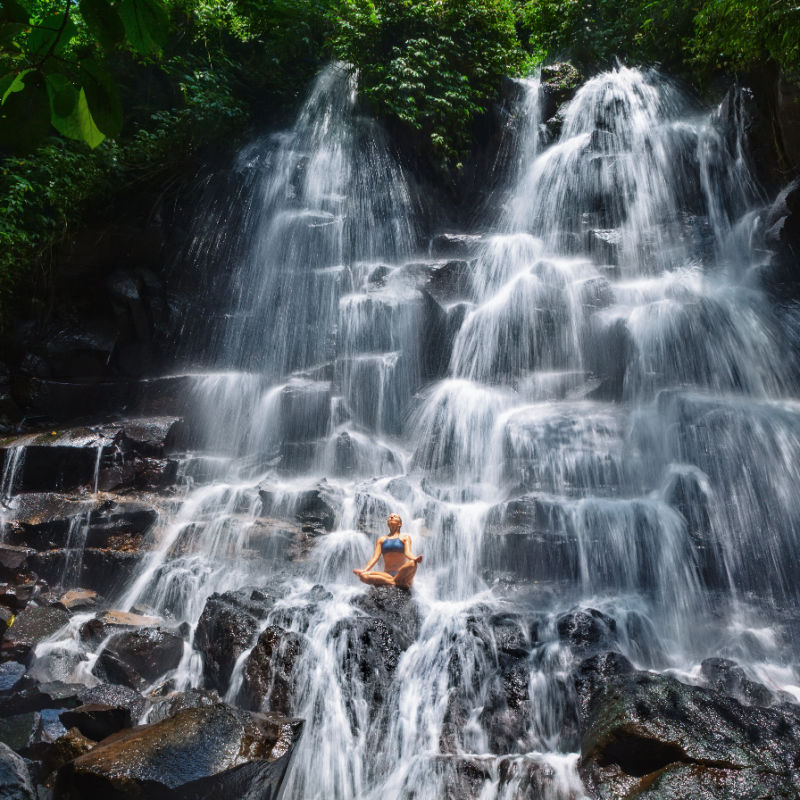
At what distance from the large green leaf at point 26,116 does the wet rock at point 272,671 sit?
15.4ft

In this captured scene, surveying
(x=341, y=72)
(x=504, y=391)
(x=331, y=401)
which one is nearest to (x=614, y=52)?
(x=341, y=72)

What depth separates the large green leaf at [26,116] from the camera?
4.00 ft

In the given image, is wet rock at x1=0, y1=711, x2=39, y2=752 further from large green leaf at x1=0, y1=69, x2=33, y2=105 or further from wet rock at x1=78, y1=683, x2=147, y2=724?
large green leaf at x1=0, y1=69, x2=33, y2=105

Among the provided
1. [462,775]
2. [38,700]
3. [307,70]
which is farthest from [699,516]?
[307,70]

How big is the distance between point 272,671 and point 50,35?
16.2 ft

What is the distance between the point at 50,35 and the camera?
1205 mm

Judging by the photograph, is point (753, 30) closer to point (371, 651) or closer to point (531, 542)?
point (531, 542)

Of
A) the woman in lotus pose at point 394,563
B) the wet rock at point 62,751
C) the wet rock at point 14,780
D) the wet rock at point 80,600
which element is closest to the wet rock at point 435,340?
the woman in lotus pose at point 394,563

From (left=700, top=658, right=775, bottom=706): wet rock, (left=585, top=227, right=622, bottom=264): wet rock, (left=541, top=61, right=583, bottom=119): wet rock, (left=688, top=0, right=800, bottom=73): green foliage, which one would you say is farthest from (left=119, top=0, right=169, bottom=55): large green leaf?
(left=541, top=61, right=583, bottom=119): wet rock

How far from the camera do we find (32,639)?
241 inches

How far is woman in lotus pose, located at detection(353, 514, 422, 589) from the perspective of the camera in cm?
639

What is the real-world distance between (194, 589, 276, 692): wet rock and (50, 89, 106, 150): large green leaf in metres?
5.05

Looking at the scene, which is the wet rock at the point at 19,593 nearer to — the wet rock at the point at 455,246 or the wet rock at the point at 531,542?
the wet rock at the point at 531,542

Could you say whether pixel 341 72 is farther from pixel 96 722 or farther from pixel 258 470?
pixel 96 722
